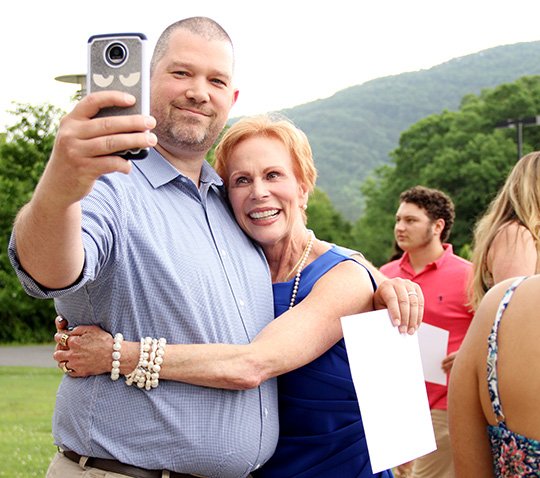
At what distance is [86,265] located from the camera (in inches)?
82.4

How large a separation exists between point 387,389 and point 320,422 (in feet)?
1.13

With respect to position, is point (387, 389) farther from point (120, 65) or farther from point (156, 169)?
point (120, 65)

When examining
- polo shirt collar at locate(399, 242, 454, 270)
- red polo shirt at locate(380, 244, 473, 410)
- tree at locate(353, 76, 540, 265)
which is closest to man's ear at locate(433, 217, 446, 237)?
polo shirt collar at locate(399, 242, 454, 270)

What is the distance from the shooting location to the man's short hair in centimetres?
727

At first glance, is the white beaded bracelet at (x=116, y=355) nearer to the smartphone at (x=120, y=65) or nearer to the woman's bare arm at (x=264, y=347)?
the woman's bare arm at (x=264, y=347)

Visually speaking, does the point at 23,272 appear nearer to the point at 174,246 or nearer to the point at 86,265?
the point at 86,265

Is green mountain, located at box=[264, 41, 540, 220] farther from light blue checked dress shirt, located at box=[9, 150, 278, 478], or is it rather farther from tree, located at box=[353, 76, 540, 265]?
light blue checked dress shirt, located at box=[9, 150, 278, 478]

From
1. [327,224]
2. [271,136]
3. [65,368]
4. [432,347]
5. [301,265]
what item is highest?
[271,136]

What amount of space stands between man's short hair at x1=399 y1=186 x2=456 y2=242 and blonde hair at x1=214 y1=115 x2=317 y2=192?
418 cm

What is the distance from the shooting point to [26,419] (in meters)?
12.5

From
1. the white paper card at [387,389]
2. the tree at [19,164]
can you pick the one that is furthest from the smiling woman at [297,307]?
the tree at [19,164]

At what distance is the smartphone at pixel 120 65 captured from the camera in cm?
182

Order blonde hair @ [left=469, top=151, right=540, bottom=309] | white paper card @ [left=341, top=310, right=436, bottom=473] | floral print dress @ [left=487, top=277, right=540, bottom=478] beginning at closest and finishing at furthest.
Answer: floral print dress @ [left=487, top=277, right=540, bottom=478] < white paper card @ [left=341, top=310, right=436, bottom=473] < blonde hair @ [left=469, top=151, right=540, bottom=309]

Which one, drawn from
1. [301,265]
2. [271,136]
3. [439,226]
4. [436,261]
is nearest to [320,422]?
[301,265]
